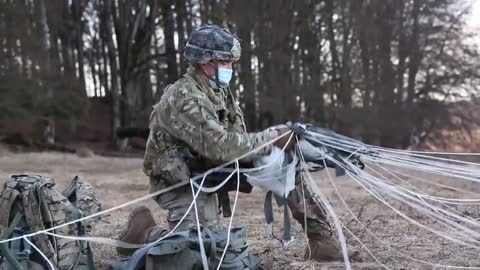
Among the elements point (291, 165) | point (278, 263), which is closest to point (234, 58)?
point (291, 165)

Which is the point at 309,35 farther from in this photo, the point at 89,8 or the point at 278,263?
the point at 278,263

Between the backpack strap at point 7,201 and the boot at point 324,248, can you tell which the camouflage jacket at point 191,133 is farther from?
the backpack strap at point 7,201

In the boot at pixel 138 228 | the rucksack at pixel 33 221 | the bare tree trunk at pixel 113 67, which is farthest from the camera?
the bare tree trunk at pixel 113 67

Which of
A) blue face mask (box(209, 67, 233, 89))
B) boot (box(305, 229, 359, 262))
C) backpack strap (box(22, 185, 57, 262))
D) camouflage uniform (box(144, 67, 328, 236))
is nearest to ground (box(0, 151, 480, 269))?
boot (box(305, 229, 359, 262))

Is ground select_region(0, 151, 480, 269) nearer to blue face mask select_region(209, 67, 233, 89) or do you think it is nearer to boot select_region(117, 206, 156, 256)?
boot select_region(117, 206, 156, 256)

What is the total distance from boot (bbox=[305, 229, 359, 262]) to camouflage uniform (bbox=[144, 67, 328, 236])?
4cm

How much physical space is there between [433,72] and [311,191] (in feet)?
63.6

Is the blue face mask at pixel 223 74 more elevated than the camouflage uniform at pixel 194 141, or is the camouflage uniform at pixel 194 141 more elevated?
the blue face mask at pixel 223 74

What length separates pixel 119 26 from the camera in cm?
2456

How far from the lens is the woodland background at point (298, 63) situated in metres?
21.2

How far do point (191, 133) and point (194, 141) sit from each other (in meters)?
0.04

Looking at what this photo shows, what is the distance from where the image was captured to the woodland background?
21219mm

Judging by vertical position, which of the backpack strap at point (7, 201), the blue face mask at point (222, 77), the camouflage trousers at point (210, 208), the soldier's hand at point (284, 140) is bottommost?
the camouflage trousers at point (210, 208)

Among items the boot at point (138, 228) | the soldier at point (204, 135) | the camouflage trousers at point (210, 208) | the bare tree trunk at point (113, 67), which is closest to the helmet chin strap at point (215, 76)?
the soldier at point (204, 135)
